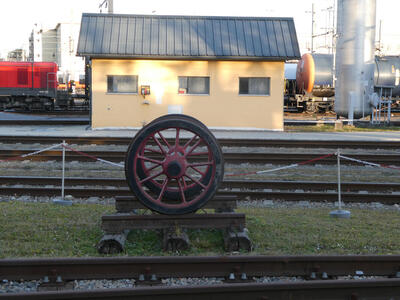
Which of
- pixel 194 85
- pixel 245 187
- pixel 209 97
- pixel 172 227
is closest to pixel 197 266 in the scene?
pixel 172 227

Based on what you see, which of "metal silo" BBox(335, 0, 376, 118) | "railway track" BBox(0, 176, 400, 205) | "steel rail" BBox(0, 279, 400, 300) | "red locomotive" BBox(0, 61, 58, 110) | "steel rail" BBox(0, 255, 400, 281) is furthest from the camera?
"red locomotive" BBox(0, 61, 58, 110)

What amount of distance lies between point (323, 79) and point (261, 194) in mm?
24620

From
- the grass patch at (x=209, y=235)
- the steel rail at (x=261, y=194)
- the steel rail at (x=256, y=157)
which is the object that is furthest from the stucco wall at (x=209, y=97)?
the grass patch at (x=209, y=235)

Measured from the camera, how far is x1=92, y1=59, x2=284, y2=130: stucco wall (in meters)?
23.8

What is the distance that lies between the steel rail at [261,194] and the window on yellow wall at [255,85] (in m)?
14.1

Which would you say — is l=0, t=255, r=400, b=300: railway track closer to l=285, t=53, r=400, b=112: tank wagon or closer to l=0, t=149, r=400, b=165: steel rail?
l=0, t=149, r=400, b=165: steel rail

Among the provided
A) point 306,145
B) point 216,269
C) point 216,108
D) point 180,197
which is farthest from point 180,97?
point 216,269

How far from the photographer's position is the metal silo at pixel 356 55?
2662 centimetres

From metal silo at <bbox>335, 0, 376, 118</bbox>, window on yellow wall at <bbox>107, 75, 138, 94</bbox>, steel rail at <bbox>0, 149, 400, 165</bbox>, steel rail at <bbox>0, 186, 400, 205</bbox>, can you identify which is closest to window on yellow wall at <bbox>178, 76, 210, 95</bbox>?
window on yellow wall at <bbox>107, 75, 138, 94</bbox>

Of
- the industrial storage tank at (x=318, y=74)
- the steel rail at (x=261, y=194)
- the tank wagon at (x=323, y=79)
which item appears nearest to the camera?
the steel rail at (x=261, y=194)

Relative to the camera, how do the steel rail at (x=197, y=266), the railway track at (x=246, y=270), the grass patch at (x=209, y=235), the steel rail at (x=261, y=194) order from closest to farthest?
the railway track at (x=246, y=270) < the steel rail at (x=197, y=266) < the grass patch at (x=209, y=235) < the steel rail at (x=261, y=194)

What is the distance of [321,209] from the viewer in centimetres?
966

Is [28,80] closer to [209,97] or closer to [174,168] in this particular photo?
[209,97]

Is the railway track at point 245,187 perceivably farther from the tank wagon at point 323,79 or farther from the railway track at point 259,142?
the tank wagon at point 323,79
